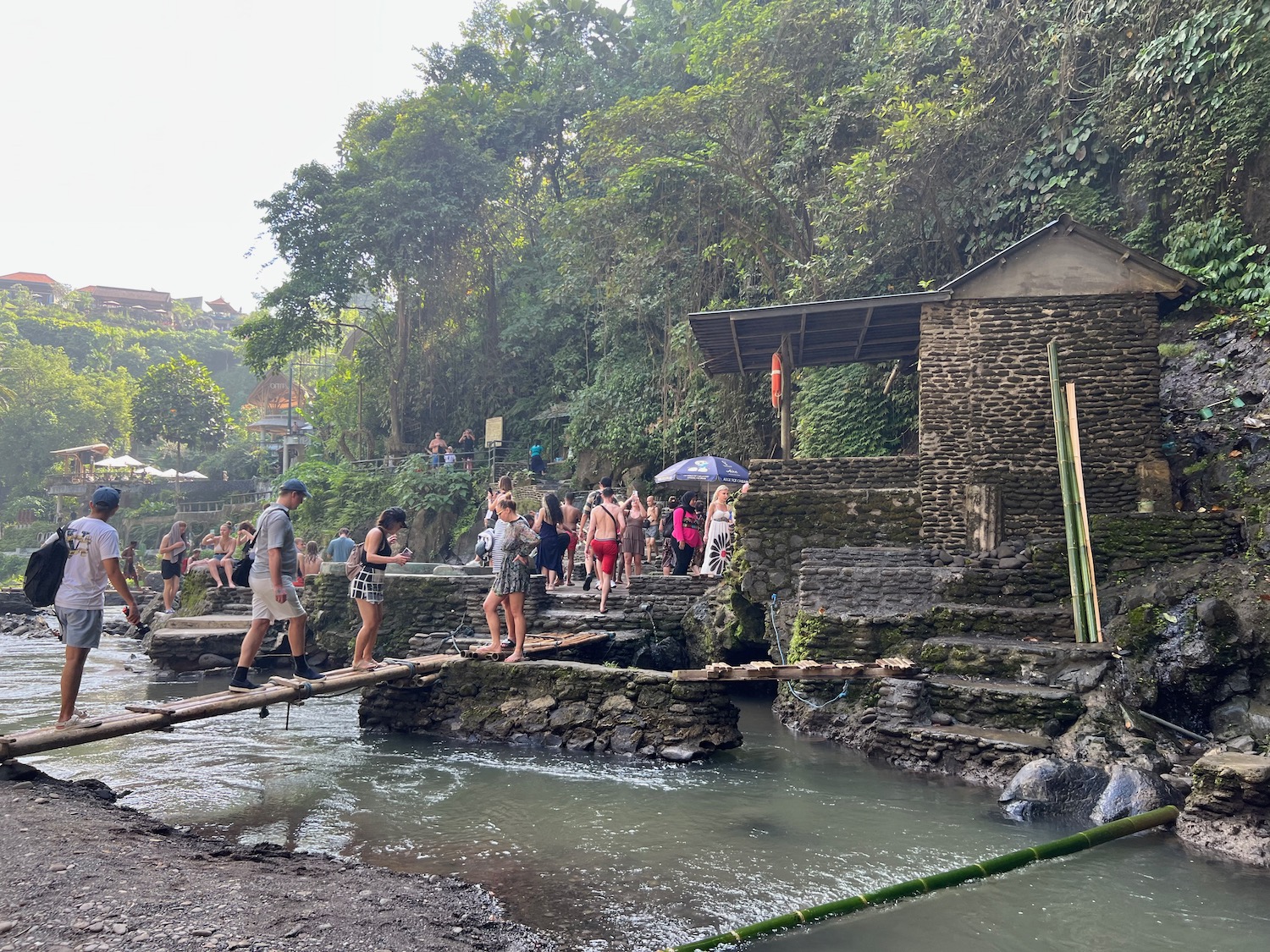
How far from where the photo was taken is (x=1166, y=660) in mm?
8656

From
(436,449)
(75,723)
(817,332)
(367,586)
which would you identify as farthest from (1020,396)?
(436,449)

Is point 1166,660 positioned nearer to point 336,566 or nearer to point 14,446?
point 336,566

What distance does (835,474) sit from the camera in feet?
39.4

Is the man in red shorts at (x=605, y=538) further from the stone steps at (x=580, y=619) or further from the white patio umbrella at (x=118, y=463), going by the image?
the white patio umbrella at (x=118, y=463)

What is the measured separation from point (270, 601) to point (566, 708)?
10.5ft

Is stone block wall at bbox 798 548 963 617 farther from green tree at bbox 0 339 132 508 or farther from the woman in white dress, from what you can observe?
green tree at bbox 0 339 132 508

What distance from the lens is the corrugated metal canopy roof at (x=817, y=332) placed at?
39.3 feet

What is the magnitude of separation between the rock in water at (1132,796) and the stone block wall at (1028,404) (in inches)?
163

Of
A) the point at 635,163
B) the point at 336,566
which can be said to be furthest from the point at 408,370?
the point at 336,566

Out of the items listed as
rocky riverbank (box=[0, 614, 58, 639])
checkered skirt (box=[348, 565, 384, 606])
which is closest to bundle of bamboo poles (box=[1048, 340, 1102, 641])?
checkered skirt (box=[348, 565, 384, 606])

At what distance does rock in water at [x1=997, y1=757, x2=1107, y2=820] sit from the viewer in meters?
7.05

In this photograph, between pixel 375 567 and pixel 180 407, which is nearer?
pixel 375 567

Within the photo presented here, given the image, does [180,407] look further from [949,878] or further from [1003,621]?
[949,878]

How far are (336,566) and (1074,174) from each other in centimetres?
1344
